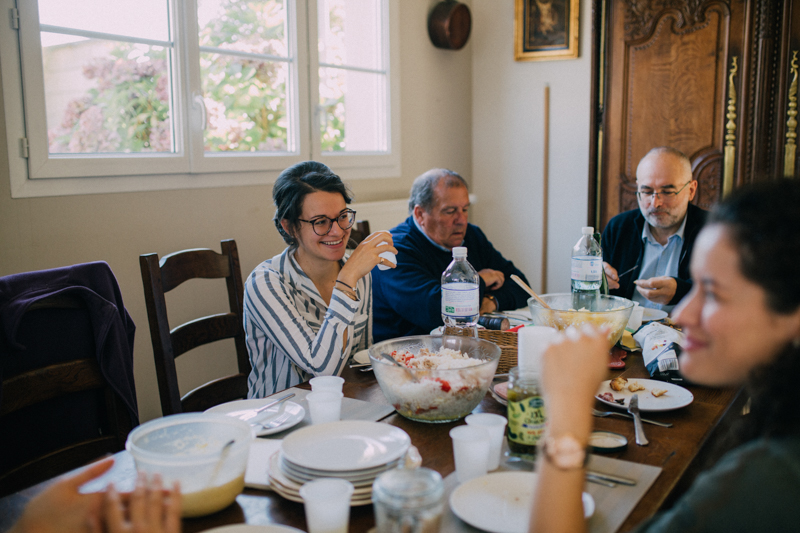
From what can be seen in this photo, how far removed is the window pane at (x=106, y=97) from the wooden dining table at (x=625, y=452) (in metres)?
1.48

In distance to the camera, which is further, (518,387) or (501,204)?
(501,204)

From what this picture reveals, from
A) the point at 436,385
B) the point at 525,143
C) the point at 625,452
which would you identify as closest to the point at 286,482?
the point at 436,385

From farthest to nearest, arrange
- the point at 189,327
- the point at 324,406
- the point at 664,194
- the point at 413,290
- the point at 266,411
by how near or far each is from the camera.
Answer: the point at 664,194, the point at 413,290, the point at 189,327, the point at 266,411, the point at 324,406

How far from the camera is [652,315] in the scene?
2.07m

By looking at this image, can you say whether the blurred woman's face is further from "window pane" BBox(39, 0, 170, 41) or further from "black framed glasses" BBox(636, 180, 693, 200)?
"window pane" BBox(39, 0, 170, 41)

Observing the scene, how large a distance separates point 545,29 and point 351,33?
1277mm

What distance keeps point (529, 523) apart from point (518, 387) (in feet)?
0.84

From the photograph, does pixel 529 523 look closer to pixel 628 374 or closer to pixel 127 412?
pixel 628 374

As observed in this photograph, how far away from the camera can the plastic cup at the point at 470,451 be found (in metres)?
0.98

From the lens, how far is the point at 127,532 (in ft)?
2.53

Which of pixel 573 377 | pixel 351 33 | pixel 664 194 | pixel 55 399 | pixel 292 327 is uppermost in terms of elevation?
pixel 351 33

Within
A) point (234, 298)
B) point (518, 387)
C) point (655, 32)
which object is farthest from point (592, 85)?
point (518, 387)

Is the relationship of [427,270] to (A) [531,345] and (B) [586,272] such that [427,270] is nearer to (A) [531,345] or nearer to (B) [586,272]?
(B) [586,272]

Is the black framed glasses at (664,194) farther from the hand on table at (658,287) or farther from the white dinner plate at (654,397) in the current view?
the white dinner plate at (654,397)
